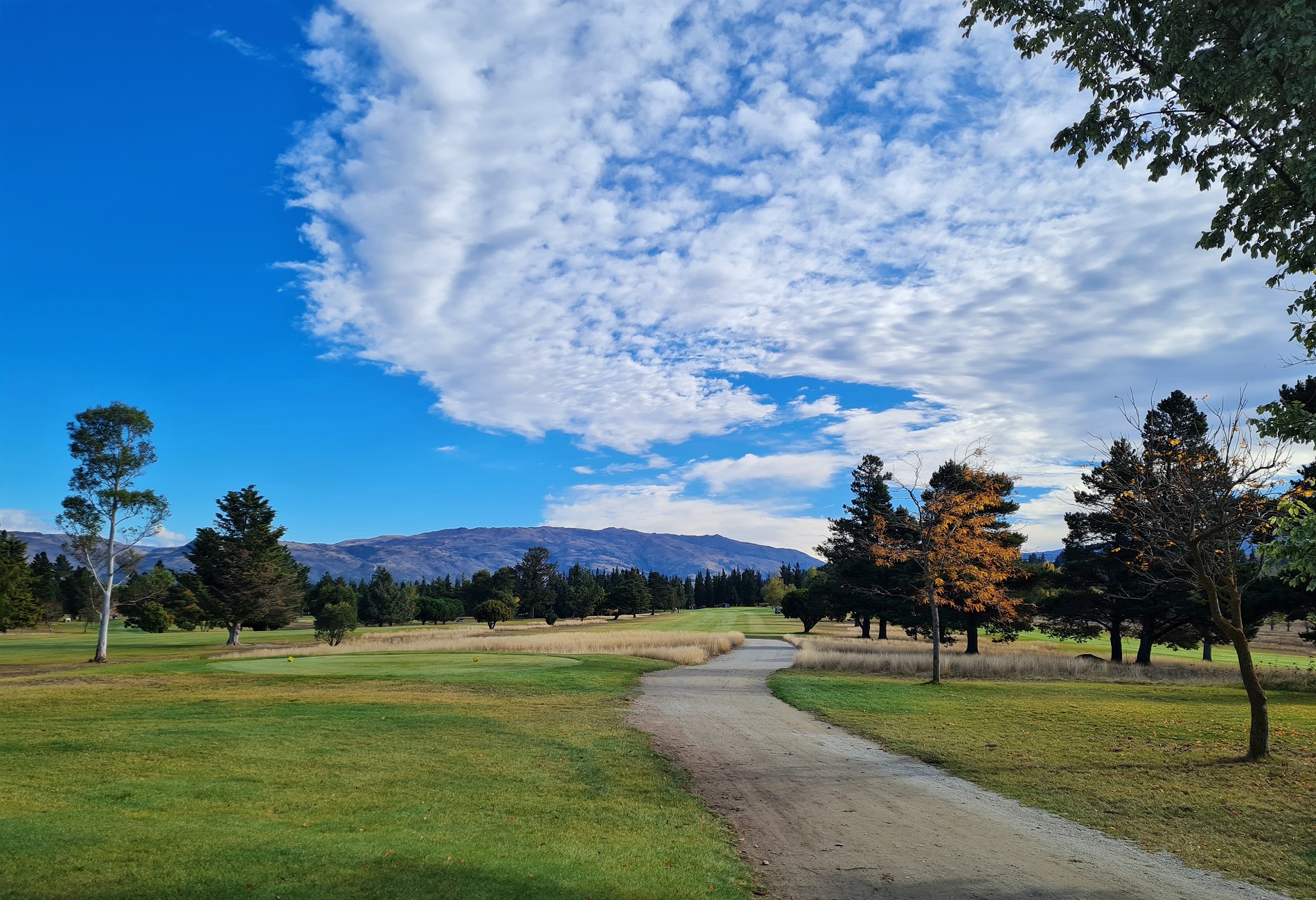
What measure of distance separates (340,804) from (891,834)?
6.83m

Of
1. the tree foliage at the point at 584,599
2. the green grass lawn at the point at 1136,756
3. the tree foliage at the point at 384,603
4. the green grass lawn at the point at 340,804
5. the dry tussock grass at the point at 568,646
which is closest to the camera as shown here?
the green grass lawn at the point at 340,804

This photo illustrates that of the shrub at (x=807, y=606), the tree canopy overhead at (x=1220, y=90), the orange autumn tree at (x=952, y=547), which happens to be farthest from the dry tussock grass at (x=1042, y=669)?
the shrub at (x=807, y=606)

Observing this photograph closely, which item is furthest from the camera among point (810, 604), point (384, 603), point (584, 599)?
point (584, 599)

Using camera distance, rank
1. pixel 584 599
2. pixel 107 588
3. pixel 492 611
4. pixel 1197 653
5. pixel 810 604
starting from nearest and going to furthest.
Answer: pixel 107 588 → pixel 1197 653 → pixel 810 604 → pixel 492 611 → pixel 584 599

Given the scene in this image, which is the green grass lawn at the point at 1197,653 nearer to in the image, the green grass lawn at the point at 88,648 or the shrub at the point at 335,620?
the shrub at the point at 335,620

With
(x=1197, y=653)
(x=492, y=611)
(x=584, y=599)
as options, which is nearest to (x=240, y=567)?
(x=492, y=611)

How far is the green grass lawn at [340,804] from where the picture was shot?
19.9 ft

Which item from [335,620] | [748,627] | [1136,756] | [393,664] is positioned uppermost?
[1136,756]

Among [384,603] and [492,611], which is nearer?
[492,611]

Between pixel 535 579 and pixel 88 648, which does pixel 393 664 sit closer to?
pixel 88 648

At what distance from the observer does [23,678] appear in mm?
26375

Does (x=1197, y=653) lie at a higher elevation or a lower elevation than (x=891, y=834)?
lower

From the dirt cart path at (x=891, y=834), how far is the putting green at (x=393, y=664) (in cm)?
1520

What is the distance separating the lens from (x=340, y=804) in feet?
28.6
